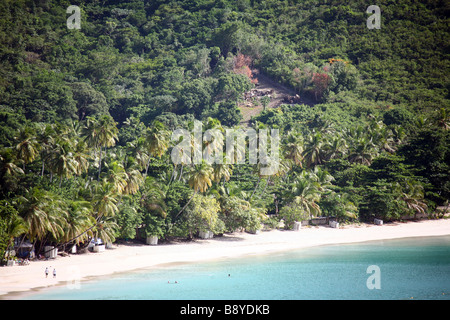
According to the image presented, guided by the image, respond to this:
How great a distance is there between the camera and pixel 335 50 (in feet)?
401

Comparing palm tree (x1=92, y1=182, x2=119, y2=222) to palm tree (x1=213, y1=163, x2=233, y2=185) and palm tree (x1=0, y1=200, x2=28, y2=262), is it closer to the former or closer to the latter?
palm tree (x1=0, y1=200, x2=28, y2=262)

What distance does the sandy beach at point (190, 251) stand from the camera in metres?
39.8

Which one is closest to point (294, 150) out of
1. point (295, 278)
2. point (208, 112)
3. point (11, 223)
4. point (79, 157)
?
point (295, 278)

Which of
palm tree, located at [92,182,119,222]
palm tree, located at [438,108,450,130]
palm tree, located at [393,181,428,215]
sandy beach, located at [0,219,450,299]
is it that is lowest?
sandy beach, located at [0,219,450,299]

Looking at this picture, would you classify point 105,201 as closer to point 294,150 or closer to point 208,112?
point 294,150

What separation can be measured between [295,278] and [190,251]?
10.8m

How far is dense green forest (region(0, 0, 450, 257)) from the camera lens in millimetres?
48625

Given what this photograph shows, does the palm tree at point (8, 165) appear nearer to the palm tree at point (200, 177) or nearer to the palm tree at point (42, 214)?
the palm tree at point (42, 214)

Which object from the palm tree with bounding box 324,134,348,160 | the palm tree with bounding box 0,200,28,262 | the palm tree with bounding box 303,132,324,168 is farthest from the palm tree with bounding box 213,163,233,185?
the palm tree with bounding box 324,134,348,160

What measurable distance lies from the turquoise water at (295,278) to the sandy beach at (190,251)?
129cm

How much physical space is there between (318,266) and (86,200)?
22518 millimetres

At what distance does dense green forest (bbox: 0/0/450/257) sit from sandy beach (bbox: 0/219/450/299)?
1574 mm

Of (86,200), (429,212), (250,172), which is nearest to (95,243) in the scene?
(86,200)

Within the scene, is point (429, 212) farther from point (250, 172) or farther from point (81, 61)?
point (81, 61)
